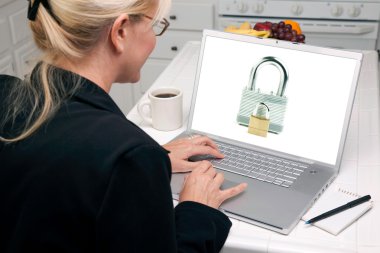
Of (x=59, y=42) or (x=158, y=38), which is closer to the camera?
(x=59, y=42)

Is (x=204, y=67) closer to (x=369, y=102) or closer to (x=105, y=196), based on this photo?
(x=369, y=102)

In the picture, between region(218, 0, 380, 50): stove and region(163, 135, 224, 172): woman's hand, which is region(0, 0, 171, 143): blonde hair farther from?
region(218, 0, 380, 50): stove

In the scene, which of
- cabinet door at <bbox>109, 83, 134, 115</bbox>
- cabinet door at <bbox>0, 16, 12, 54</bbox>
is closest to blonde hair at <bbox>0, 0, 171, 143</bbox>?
cabinet door at <bbox>0, 16, 12, 54</bbox>

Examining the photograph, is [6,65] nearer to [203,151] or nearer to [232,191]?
[203,151]

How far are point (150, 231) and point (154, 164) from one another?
11 centimetres

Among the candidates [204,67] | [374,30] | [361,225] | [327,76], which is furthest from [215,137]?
[374,30]

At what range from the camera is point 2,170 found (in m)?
0.83

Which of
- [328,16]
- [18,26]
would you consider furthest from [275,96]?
[18,26]

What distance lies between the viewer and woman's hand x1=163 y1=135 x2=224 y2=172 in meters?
1.23

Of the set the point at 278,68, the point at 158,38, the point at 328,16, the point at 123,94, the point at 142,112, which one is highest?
the point at 278,68

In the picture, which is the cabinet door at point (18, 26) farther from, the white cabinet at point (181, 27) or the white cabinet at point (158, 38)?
the white cabinet at point (181, 27)

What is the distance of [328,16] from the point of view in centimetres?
265

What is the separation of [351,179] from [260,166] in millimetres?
207

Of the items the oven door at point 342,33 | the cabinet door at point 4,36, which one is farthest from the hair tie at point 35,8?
the oven door at point 342,33
